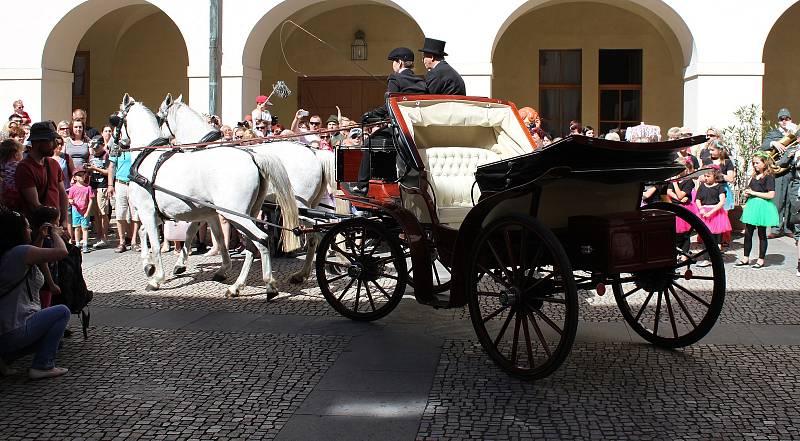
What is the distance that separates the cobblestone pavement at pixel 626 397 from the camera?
4555mm

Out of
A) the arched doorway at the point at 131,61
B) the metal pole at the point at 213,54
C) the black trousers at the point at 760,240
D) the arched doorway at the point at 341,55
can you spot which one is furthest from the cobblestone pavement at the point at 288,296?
the arched doorway at the point at 131,61

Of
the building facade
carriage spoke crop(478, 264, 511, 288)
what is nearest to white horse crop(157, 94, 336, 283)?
carriage spoke crop(478, 264, 511, 288)

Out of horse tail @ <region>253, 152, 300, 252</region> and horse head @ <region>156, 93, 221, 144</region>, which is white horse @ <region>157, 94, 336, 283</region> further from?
horse tail @ <region>253, 152, 300, 252</region>

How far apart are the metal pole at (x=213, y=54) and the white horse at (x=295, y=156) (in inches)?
244

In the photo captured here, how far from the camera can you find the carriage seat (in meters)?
6.83

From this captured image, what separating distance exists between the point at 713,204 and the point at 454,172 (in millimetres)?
4891

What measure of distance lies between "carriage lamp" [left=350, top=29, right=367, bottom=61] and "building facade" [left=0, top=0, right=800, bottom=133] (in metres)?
0.05

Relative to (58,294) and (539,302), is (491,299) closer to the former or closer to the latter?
(539,302)

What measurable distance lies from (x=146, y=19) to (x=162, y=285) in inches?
508

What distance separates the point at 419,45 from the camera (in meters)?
19.5

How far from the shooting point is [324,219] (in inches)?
340

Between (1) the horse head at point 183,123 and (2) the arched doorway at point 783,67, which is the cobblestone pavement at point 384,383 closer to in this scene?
(1) the horse head at point 183,123

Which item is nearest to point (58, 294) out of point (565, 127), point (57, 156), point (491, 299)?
point (491, 299)

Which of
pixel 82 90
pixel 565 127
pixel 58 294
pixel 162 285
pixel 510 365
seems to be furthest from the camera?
pixel 82 90
